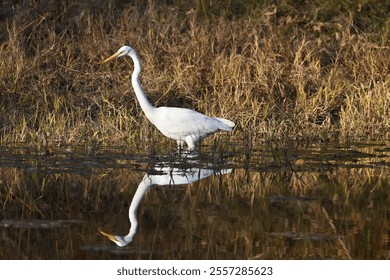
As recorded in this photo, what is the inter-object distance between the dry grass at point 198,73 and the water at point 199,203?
49.1 inches

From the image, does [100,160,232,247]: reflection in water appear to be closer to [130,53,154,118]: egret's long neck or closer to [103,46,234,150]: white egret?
[103,46,234,150]: white egret

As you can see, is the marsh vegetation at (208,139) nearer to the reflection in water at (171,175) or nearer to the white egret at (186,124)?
the reflection in water at (171,175)

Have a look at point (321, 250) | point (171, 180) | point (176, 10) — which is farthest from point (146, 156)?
point (176, 10)

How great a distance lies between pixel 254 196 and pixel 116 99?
5.37m

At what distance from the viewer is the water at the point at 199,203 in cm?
597

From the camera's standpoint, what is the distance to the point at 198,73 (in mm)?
13023

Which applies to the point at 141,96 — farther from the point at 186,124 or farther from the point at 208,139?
the point at 208,139

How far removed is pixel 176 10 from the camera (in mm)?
15719

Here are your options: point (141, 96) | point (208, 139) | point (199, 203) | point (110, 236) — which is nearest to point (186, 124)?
point (141, 96)

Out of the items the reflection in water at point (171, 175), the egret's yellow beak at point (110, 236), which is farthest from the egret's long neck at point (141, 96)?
the egret's yellow beak at point (110, 236)

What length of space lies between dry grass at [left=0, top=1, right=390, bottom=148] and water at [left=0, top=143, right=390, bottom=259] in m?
1.25

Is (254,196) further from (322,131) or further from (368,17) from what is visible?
(368,17)
